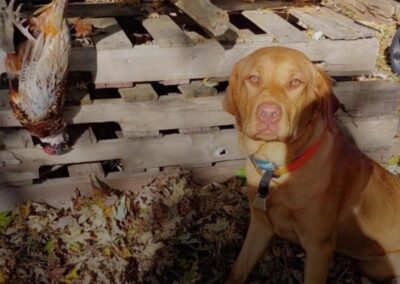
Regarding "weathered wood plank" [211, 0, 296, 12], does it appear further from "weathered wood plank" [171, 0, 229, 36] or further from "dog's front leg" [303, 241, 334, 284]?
"dog's front leg" [303, 241, 334, 284]

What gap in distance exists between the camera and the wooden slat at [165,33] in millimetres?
3529

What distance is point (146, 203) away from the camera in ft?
12.2

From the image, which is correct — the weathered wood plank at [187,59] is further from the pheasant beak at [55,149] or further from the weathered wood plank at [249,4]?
the weathered wood plank at [249,4]

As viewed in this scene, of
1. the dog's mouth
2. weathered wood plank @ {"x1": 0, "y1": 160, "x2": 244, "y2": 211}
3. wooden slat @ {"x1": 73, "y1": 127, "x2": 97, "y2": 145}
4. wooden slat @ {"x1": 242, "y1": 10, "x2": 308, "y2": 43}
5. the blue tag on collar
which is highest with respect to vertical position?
the dog's mouth

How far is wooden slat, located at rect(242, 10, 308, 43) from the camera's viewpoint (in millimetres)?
3775

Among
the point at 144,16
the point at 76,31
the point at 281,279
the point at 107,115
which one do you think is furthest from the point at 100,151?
the point at 281,279

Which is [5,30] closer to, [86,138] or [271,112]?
[86,138]

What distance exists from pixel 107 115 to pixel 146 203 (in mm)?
662

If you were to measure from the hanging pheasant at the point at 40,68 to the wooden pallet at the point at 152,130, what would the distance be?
7.5 inches

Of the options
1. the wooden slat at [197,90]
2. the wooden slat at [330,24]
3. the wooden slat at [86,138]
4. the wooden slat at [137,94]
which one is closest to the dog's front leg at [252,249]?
the wooden slat at [197,90]

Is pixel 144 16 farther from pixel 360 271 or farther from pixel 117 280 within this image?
pixel 360 271

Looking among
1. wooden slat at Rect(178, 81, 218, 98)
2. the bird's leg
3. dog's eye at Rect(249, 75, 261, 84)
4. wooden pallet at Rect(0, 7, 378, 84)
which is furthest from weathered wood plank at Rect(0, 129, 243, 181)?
dog's eye at Rect(249, 75, 261, 84)

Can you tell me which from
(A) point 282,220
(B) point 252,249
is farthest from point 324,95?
(B) point 252,249

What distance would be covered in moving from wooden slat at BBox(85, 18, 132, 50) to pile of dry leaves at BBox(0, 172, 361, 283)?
0.96 meters
